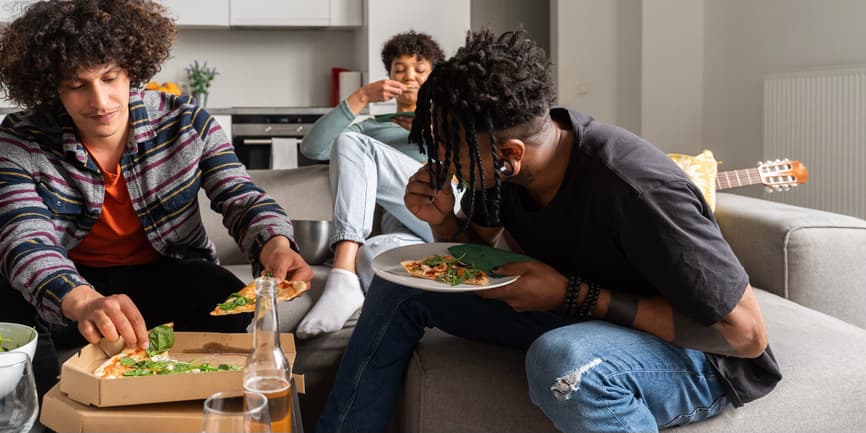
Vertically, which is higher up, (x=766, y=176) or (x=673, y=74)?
(x=673, y=74)

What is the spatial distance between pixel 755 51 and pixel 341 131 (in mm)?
2624

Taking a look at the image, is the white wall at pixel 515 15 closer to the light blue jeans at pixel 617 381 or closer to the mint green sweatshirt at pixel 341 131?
the mint green sweatshirt at pixel 341 131

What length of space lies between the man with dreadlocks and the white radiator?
258 cm

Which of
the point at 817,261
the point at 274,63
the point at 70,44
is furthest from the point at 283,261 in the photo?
the point at 274,63

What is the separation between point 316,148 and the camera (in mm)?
2932

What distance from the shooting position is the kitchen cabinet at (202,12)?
201 inches

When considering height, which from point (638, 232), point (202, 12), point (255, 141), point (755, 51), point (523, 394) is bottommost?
point (523, 394)

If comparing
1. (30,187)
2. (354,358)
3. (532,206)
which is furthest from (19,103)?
(532,206)

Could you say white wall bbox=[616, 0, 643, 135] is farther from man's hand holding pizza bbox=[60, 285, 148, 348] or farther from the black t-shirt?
man's hand holding pizza bbox=[60, 285, 148, 348]

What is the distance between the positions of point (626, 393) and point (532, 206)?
41 cm

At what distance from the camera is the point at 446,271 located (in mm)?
1543

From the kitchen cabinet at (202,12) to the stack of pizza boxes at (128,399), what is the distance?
14.1 feet

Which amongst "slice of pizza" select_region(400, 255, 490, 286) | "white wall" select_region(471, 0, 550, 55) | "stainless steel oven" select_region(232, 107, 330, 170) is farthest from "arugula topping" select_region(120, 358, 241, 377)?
"white wall" select_region(471, 0, 550, 55)

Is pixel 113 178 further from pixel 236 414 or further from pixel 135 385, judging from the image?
pixel 236 414
